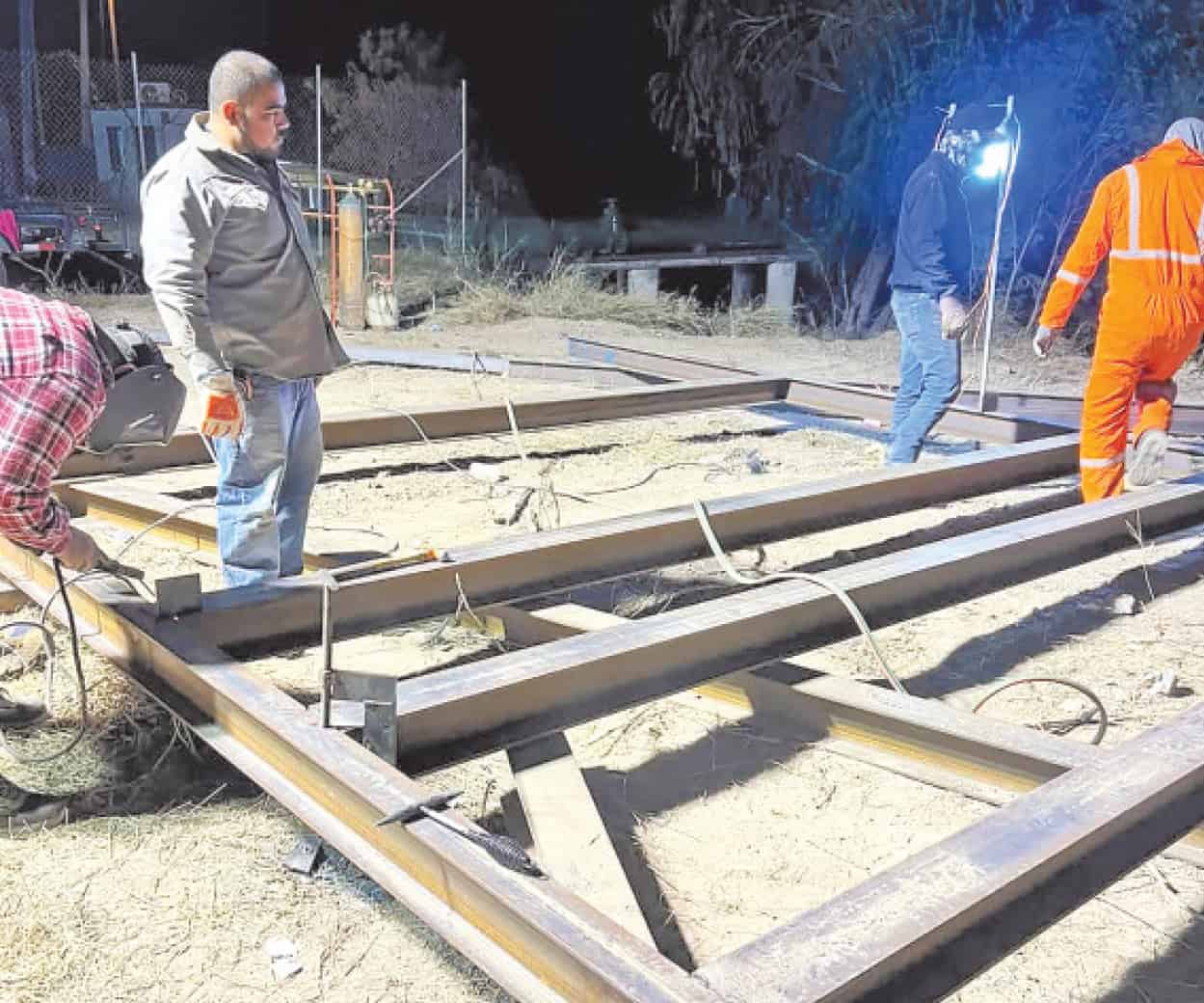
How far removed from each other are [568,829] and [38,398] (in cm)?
155

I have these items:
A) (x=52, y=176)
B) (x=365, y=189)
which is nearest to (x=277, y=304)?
(x=365, y=189)

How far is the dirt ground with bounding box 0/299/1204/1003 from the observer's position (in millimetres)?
2648

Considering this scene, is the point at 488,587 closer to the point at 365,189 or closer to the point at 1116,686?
the point at 1116,686

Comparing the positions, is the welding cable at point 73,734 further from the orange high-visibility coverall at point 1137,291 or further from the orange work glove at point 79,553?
the orange high-visibility coverall at point 1137,291

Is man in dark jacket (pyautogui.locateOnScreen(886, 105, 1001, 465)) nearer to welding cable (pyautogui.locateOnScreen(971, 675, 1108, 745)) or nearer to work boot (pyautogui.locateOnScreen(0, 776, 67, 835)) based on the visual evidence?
welding cable (pyautogui.locateOnScreen(971, 675, 1108, 745))

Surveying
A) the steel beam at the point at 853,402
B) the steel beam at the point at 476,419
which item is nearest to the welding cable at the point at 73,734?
the steel beam at the point at 476,419

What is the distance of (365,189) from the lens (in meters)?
13.6

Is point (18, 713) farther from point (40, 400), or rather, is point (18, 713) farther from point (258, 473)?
point (40, 400)

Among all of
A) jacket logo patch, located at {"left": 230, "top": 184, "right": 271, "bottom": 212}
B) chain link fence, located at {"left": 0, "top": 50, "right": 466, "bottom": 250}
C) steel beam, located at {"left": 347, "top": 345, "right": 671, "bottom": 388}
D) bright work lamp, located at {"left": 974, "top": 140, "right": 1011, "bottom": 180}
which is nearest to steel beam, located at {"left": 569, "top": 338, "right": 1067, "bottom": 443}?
steel beam, located at {"left": 347, "top": 345, "right": 671, "bottom": 388}

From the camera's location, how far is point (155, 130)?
14984mm

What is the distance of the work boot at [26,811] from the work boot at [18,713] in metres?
0.35

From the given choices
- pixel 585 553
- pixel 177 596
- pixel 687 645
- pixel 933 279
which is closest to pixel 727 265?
pixel 933 279

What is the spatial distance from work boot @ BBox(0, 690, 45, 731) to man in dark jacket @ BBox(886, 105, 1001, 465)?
183 inches

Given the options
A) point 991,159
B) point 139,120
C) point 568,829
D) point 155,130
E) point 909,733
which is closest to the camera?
point 568,829
